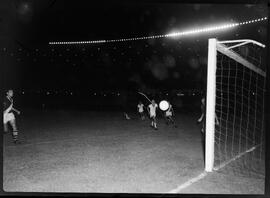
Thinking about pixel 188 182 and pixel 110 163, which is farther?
pixel 110 163

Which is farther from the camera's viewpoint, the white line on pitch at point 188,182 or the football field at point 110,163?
the football field at point 110,163

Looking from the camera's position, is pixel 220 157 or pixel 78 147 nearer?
pixel 220 157

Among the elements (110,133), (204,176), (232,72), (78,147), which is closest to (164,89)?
(232,72)

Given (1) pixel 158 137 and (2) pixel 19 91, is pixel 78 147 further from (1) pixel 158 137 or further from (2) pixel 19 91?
(2) pixel 19 91

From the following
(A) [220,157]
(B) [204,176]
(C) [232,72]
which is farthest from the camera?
(C) [232,72]

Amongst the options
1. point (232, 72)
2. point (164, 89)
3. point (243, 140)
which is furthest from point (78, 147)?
point (232, 72)

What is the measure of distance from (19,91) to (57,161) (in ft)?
117

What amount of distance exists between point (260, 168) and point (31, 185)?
5.59m

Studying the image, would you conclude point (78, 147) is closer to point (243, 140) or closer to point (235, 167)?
point (235, 167)

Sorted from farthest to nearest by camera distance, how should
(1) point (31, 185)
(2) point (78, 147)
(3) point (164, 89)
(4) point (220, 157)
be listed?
(3) point (164, 89)
(2) point (78, 147)
(4) point (220, 157)
(1) point (31, 185)

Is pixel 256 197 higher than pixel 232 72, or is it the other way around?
pixel 232 72

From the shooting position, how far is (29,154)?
832 cm

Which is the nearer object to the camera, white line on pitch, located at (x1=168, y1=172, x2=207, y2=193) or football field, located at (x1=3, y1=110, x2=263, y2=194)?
white line on pitch, located at (x1=168, y1=172, x2=207, y2=193)

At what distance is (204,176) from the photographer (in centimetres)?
646
